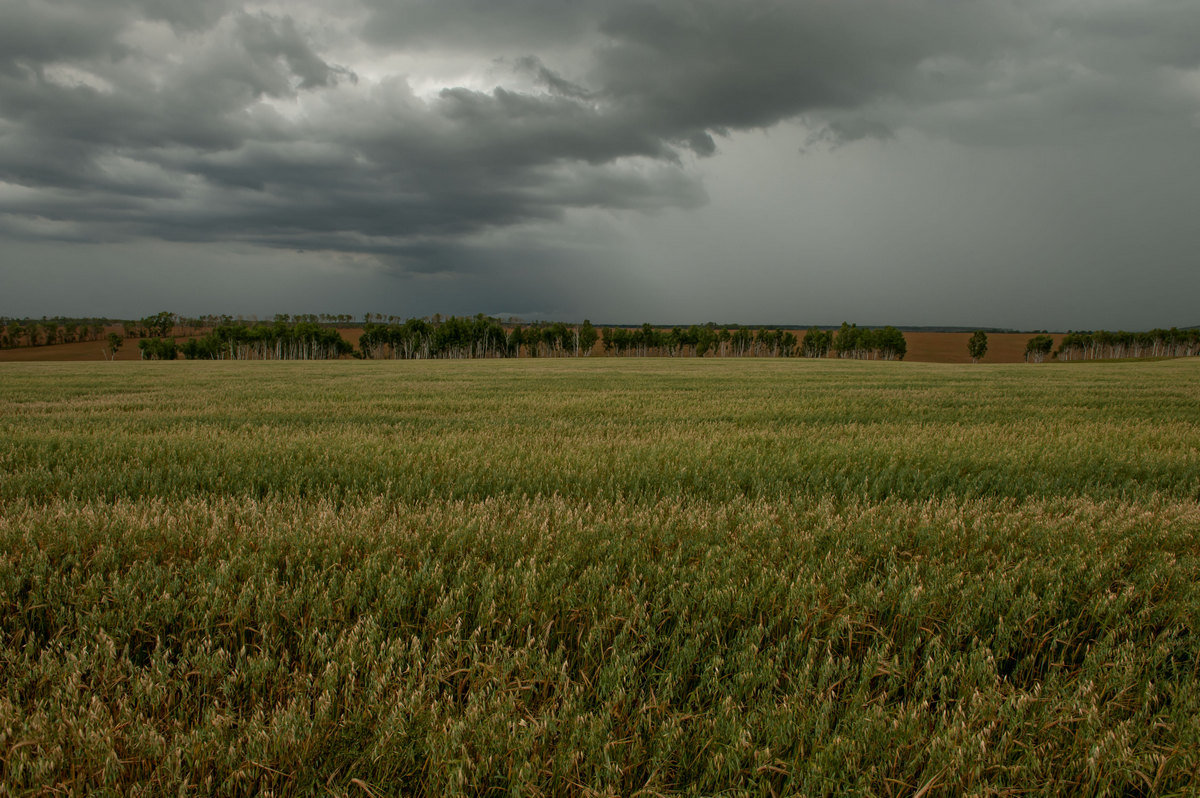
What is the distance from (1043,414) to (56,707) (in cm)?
1483

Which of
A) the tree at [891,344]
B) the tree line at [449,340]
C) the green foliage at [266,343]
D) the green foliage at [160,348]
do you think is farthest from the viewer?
the tree at [891,344]

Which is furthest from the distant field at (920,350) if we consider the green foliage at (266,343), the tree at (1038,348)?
the green foliage at (266,343)

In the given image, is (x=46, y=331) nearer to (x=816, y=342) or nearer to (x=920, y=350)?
(x=816, y=342)

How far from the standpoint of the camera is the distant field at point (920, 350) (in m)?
127

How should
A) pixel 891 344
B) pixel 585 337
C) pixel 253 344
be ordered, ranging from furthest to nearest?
pixel 585 337
pixel 891 344
pixel 253 344

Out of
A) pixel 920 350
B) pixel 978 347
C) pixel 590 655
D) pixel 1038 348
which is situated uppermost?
pixel 1038 348

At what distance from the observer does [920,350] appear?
162875mm

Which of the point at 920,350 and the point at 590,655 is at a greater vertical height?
the point at 920,350

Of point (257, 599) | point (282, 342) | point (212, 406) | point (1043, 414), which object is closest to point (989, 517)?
point (257, 599)

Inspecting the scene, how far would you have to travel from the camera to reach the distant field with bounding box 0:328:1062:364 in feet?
417

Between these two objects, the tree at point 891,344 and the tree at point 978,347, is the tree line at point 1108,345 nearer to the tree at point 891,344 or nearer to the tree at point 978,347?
the tree at point 978,347

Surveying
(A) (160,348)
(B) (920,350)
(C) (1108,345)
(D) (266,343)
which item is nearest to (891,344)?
(B) (920,350)

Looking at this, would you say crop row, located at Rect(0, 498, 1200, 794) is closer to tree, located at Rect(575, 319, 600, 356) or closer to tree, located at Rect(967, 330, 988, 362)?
tree, located at Rect(575, 319, 600, 356)

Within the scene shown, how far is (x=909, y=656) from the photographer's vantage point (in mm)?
2594
